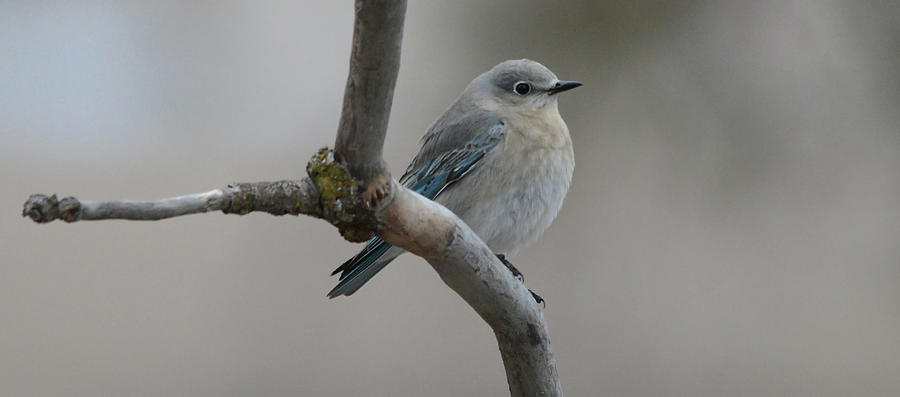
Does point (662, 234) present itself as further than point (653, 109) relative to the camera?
Yes

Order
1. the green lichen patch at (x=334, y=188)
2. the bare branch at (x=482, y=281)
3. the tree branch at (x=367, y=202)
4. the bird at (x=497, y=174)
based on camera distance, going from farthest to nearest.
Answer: the bird at (x=497, y=174) < the bare branch at (x=482, y=281) < the green lichen patch at (x=334, y=188) < the tree branch at (x=367, y=202)

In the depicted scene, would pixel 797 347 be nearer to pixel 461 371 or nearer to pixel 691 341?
pixel 691 341

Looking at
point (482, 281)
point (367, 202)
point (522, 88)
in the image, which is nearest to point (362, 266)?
point (482, 281)

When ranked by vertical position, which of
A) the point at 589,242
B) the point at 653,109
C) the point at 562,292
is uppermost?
the point at 653,109

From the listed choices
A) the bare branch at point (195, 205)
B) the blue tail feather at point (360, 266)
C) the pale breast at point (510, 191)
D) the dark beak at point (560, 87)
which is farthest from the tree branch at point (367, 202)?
the dark beak at point (560, 87)

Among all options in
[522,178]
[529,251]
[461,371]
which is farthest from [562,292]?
[522,178]

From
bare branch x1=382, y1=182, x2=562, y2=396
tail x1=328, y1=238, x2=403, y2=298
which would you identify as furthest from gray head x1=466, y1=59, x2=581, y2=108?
bare branch x1=382, y1=182, x2=562, y2=396

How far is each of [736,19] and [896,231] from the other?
3.62 feet

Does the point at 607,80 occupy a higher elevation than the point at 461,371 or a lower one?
higher

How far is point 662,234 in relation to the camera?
4.30 meters

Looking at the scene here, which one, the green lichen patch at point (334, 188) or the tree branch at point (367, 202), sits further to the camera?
the green lichen patch at point (334, 188)

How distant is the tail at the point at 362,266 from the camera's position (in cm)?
195

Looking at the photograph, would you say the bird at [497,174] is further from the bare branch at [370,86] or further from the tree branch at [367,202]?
the bare branch at [370,86]

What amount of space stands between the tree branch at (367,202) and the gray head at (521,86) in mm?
869
